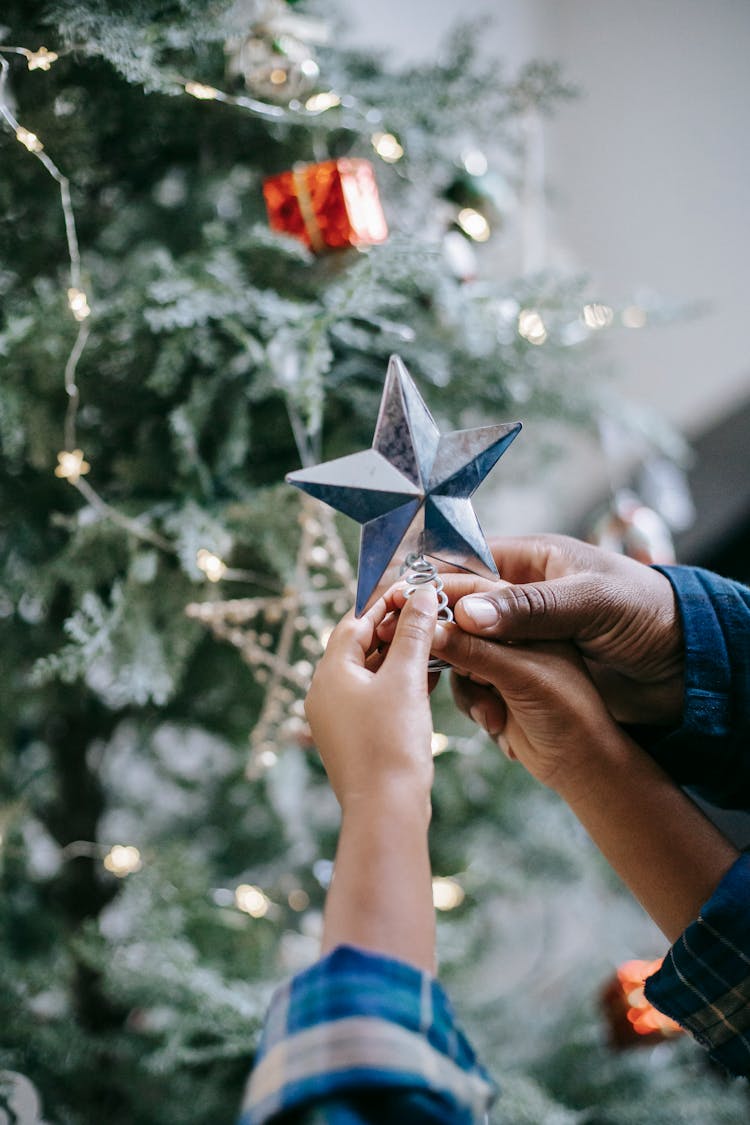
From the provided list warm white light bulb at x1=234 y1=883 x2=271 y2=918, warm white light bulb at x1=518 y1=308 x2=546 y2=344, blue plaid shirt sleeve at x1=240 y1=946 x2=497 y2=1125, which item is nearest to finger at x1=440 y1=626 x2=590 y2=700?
blue plaid shirt sleeve at x1=240 y1=946 x2=497 y2=1125

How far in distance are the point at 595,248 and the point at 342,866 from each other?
72.7 inches

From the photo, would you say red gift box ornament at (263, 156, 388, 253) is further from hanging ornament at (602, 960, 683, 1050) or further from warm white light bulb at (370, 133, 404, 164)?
→ hanging ornament at (602, 960, 683, 1050)

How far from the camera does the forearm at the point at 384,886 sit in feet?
1.25

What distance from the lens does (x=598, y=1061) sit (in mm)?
919

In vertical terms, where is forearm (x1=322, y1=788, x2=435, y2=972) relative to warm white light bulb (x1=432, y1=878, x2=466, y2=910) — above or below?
above

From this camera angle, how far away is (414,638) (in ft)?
1.62

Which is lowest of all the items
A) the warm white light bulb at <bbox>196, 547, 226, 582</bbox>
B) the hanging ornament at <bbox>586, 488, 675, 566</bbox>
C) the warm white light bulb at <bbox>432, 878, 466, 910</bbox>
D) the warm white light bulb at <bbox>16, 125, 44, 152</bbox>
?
the warm white light bulb at <bbox>432, 878, 466, 910</bbox>

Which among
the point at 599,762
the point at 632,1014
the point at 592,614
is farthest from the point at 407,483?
the point at 632,1014

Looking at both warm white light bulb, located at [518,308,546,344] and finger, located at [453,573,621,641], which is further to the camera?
warm white light bulb, located at [518,308,546,344]

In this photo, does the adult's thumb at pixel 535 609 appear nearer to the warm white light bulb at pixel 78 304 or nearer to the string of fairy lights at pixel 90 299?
the string of fairy lights at pixel 90 299

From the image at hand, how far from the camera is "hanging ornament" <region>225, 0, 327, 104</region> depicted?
2.39 ft

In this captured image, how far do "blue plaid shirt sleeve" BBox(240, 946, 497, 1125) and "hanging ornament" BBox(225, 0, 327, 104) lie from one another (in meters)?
0.83

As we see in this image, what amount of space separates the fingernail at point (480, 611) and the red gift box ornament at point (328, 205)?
1.46 ft

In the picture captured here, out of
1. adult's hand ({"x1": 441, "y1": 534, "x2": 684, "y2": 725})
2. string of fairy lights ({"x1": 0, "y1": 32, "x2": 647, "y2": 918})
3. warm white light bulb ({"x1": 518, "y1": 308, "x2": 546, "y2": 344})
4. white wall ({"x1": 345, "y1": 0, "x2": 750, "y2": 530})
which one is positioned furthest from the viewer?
white wall ({"x1": 345, "y1": 0, "x2": 750, "y2": 530})
